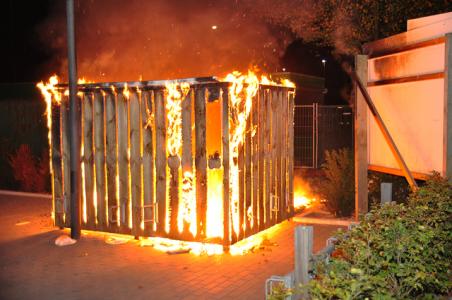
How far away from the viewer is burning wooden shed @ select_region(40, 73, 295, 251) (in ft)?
26.2

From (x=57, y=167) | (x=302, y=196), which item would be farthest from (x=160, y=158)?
(x=302, y=196)

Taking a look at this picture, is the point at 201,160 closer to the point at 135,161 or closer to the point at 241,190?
the point at 241,190

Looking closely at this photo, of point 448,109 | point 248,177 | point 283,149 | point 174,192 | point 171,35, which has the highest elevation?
point 171,35

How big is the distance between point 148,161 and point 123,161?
49cm

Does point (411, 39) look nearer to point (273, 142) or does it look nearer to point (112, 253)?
point (273, 142)

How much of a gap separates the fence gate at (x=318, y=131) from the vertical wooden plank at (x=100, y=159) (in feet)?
28.4

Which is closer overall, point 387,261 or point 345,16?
point 387,261

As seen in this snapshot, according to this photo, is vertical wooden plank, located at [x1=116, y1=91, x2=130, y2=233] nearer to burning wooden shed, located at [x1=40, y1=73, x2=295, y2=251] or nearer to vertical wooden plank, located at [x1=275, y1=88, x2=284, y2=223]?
burning wooden shed, located at [x1=40, y1=73, x2=295, y2=251]

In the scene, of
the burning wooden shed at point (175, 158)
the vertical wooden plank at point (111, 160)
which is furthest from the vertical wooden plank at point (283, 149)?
the vertical wooden plank at point (111, 160)

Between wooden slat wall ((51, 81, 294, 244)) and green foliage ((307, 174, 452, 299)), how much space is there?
3.56m

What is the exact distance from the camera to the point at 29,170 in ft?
46.5

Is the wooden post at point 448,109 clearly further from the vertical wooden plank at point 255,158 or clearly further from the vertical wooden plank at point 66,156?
the vertical wooden plank at point 66,156

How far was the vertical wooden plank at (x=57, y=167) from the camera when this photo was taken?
9.34 m

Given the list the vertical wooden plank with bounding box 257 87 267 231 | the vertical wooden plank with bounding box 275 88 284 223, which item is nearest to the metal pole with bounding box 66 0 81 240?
the vertical wooden plank with bounding box 257 87 267 231
